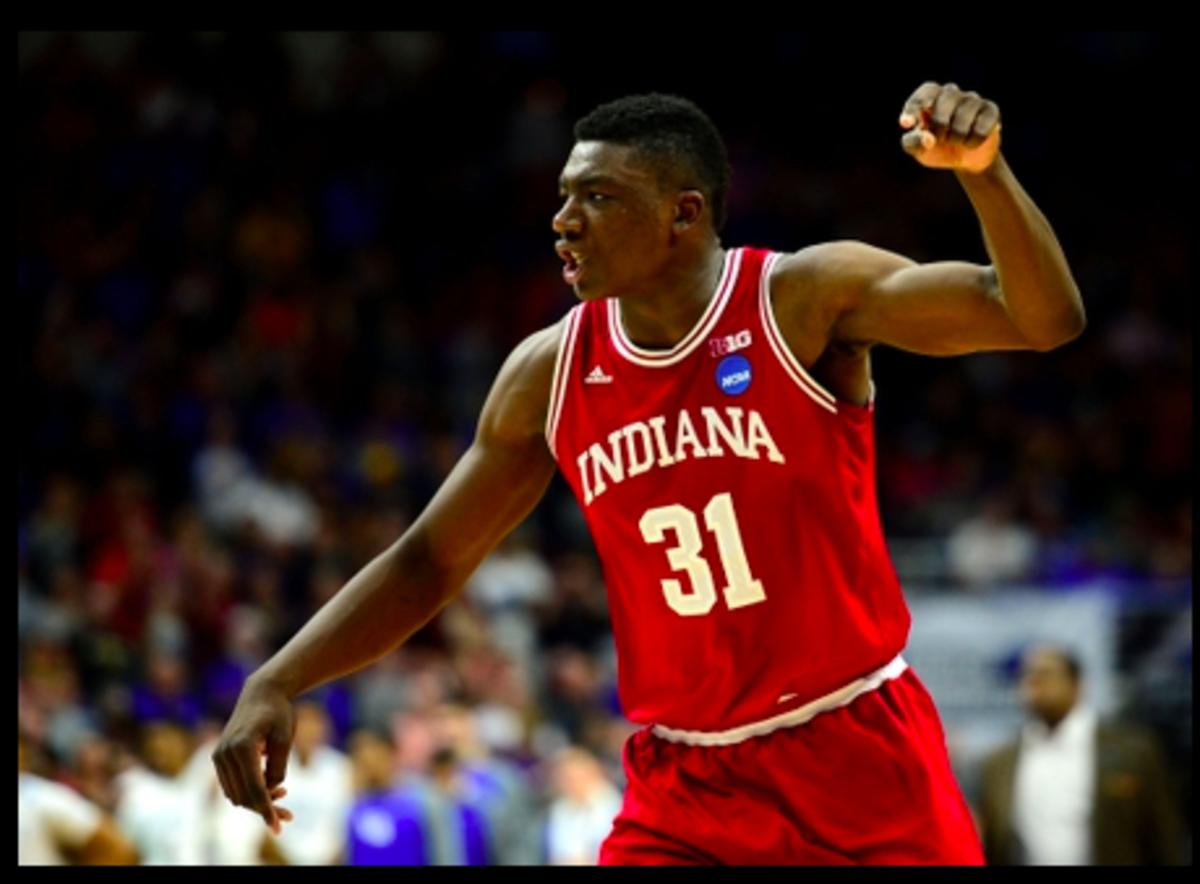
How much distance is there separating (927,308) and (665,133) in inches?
34.4

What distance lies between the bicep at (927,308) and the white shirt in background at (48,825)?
4488mm

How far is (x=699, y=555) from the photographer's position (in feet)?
15.6

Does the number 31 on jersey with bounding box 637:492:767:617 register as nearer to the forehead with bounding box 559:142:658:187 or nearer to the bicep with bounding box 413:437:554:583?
the bicep with bounding box 413:437:554:583

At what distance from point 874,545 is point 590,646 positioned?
29.6 ft

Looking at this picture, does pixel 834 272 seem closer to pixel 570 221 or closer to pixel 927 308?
pixel 927 308

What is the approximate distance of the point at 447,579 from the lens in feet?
17.2

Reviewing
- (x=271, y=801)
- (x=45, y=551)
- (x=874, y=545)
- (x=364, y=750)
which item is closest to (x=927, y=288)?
(x=874, y=545)

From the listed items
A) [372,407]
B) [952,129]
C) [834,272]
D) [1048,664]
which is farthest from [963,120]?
[372,407]

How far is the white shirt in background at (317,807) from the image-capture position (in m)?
10.6

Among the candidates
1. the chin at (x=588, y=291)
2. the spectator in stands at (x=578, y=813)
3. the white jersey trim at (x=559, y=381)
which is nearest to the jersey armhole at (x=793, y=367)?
the chin at (x=588, y=291)

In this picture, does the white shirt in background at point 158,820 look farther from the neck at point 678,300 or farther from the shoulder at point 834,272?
the shoulder at point 834,272

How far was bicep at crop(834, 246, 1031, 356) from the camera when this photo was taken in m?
4.33

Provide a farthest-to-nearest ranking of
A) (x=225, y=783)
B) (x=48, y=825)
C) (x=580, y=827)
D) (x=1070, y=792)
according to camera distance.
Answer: (x=580, y=827) < (x=1070, y=792) < (x=48, y=825) < (x=225, y=783)

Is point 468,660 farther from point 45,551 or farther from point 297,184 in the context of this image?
point 297,184
